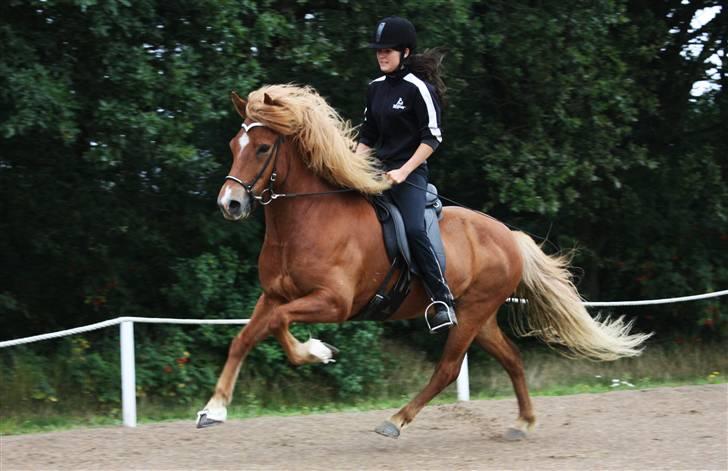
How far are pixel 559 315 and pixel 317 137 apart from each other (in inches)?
116

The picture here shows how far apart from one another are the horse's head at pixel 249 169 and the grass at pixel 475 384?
3.64 meters

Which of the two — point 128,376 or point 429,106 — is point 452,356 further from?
point 128,376

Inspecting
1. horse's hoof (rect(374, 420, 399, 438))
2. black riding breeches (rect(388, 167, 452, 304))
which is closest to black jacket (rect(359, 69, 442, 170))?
black riding breeches (rect(388, 167, 452, 304))

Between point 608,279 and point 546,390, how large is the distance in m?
4.77

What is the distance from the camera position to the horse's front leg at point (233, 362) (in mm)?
6129

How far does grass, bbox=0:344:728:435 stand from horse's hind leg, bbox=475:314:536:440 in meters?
2.47

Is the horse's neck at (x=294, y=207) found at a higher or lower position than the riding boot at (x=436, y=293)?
higher

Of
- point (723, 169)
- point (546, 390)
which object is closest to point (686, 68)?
point (723, 169)

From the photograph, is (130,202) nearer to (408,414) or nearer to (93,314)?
(93,314)

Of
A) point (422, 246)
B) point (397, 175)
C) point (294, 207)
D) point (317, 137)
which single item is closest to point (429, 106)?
point (397, 175)

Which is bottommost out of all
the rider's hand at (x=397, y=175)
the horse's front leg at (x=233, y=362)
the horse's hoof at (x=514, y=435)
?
the horse's hoof at (x=514, y=435)

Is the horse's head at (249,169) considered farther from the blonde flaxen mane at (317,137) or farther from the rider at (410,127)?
the rider at (410,127)

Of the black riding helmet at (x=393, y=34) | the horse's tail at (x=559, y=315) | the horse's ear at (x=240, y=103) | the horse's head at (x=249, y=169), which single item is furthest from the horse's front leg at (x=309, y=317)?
the horse's tail at (x=559, y=315)

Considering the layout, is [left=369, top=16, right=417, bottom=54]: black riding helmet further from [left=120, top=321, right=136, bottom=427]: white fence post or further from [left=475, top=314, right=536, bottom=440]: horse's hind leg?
[left=120, top=321, right=136, bottom=427]: white fence post
